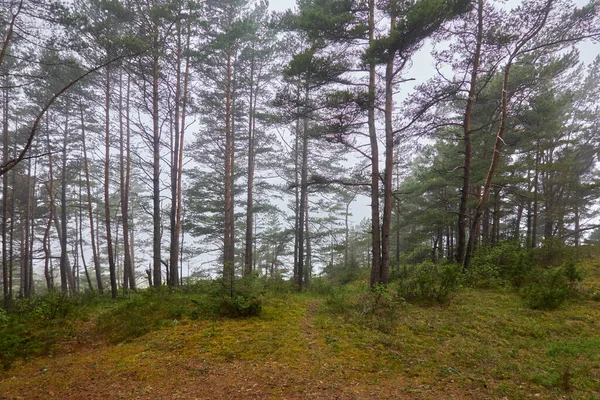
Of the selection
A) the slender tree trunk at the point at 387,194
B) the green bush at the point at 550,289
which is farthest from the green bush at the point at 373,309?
the green bush at the point at 550,289

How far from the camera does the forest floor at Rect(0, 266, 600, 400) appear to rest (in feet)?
11.6

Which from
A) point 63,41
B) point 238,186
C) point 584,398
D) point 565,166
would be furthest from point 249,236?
point 565,166

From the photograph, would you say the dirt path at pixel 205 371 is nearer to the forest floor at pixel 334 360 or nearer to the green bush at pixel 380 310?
the forest floor at pixel 334 360

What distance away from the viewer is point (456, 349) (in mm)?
4738

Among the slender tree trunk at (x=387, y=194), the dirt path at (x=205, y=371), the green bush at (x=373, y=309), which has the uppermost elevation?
the slender tree trunk at (x=387, y=194)

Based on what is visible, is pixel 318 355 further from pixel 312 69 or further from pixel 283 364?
pixel 312 69

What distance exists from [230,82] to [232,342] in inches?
465

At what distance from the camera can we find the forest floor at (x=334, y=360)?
3543 millimetres

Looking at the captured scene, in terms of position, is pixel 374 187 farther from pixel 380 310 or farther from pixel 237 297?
pixel 237 297

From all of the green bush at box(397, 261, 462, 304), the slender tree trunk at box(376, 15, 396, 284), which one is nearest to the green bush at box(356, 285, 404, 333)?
the green bush at box(397, 261, 462, 304)

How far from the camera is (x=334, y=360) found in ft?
14.4

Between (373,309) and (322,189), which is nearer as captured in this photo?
(373,309)

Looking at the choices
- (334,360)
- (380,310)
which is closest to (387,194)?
(380,310)

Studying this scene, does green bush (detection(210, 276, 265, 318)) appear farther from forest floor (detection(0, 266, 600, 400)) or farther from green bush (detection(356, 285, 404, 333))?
green bush (detection(356, 285, 404, 333))
